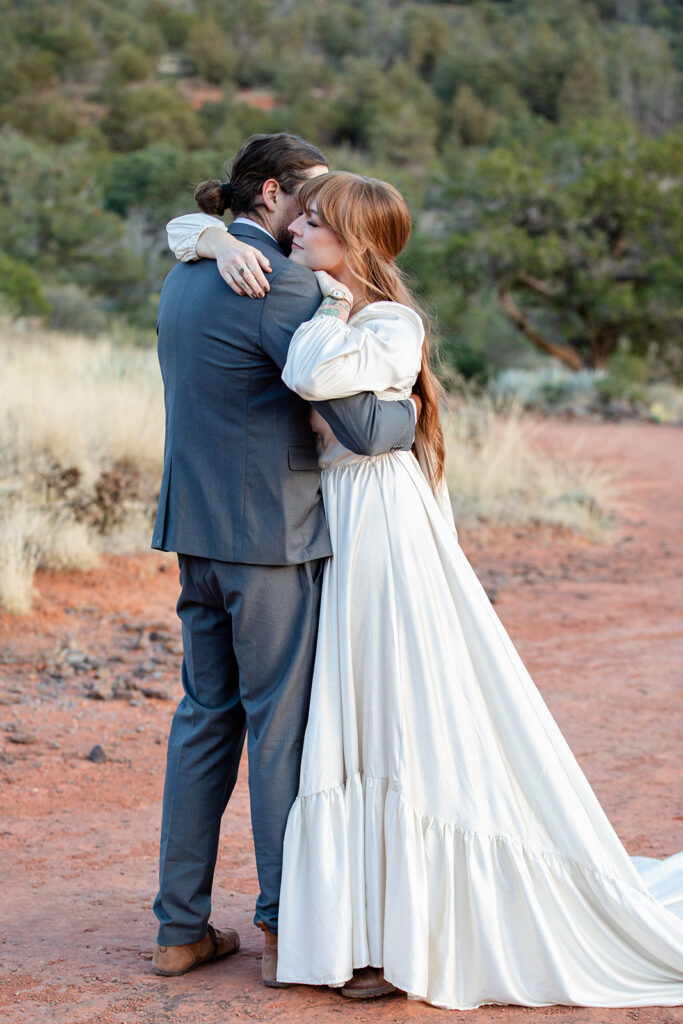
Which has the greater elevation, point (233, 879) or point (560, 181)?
point (560, 181)

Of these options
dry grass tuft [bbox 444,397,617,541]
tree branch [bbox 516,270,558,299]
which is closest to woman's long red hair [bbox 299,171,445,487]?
dry grass tuft [bbox 444,397,617,541]

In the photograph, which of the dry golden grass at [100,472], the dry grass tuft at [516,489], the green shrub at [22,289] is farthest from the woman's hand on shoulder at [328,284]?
the green shrub at [22,289]

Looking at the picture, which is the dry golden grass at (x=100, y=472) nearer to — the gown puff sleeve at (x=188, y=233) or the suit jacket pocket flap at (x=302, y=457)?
the gown puff sleeve at (x=188, y=233)

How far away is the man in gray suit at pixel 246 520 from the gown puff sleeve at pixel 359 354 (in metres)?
0.06

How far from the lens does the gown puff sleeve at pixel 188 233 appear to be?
8.84 ft

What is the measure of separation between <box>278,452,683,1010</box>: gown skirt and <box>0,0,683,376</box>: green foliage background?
0.91m

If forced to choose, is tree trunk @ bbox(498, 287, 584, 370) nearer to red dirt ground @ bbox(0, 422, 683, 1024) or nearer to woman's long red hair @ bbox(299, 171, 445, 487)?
red dirt ground @ bbox(0, 422, 683, 1024)

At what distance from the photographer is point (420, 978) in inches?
96.7

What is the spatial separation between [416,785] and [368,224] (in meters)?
1.33

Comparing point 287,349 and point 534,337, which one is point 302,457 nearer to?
point 287,349

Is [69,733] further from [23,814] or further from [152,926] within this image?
[152,926]

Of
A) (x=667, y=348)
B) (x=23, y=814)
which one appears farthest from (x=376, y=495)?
(x=667, y=348)

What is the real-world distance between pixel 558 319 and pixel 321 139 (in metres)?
24.9

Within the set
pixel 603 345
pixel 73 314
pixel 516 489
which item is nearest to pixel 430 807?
pixel 516 489
